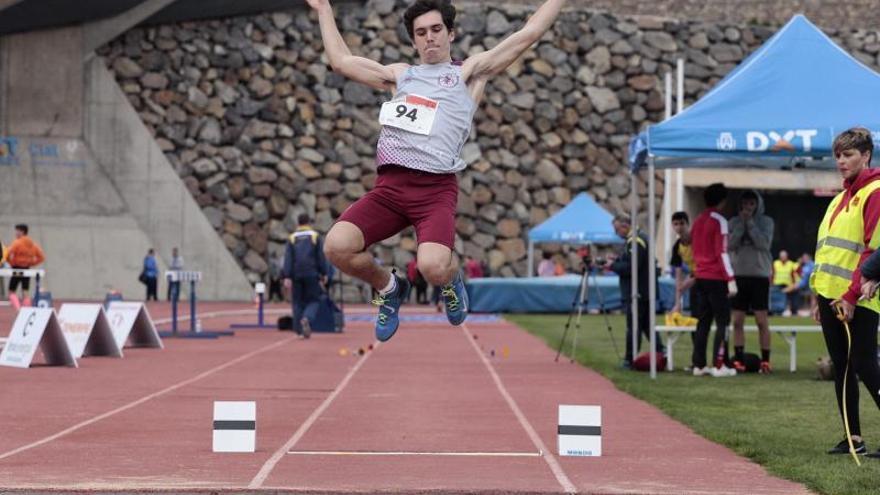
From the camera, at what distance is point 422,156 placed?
8.27 metres

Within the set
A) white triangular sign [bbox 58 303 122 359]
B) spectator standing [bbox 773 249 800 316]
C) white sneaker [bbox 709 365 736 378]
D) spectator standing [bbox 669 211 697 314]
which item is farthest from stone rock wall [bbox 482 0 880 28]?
white sneaker [bbox 709 365 736 378]

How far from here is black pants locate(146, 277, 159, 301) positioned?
4281cm

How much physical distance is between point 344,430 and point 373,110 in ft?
116

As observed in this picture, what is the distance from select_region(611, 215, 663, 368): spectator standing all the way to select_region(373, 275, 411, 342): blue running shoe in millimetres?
9229

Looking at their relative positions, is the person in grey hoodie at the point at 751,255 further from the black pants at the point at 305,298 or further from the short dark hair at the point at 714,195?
the black pants at the point at 305,298

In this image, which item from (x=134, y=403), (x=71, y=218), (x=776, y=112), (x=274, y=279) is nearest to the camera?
(x=134, y=403)

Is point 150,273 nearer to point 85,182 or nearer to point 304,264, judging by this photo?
point 85,182

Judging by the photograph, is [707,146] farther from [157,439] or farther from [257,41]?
[257,41]

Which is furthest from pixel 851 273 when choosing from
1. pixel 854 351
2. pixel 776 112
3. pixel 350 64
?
pixel 776 112

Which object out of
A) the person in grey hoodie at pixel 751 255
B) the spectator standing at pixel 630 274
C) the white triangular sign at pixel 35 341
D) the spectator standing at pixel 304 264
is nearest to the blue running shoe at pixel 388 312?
the person in grey hoodie at pixel 751 255

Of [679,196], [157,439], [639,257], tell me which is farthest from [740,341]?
[679,196]

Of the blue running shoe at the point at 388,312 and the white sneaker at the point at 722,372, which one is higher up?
the blue running shoe at the point at 388,312

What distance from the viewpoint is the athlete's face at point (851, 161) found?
9201 millimetres

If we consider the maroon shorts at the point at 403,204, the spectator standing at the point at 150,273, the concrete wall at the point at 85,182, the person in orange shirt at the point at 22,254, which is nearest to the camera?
the maroon shorts at the point at 403,204
